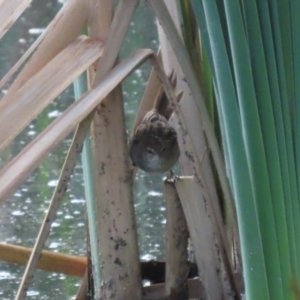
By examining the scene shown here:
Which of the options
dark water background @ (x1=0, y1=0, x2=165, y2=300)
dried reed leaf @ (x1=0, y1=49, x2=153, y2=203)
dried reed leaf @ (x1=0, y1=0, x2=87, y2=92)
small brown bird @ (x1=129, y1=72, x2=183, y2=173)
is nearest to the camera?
dried reed leaf @ (x1=0, y1=49, x2=153, y2=203)

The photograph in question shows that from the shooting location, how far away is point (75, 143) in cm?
66

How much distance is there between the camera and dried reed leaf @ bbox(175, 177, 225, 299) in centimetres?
73

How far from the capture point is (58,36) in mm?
669

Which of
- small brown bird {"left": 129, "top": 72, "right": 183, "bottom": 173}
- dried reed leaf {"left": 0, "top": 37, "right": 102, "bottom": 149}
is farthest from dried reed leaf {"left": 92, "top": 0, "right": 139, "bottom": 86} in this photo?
small brown bird {"left": 129, "top": 72, "right": 183, "bottom": 173}

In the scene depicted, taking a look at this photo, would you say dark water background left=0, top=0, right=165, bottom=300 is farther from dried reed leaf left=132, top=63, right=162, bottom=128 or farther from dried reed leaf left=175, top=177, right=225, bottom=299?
dried reed leaf left=175, top=177, right=225, bottom=299

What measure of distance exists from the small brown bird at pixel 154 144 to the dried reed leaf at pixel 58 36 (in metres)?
0.16

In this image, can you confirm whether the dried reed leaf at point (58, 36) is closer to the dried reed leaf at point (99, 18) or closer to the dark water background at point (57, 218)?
the dried reed leaf at point (99, 18)

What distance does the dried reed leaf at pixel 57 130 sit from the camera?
Result: 0.56m

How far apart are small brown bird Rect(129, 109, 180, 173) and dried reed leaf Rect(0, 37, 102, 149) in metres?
0.15

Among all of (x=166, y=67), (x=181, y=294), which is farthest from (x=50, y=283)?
(x=166, y=67)

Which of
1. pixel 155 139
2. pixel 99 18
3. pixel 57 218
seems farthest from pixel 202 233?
pixel 57 218

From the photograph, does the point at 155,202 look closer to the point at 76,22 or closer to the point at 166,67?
the point at 166,67

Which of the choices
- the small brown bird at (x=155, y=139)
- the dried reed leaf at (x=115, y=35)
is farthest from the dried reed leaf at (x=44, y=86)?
the small brown bird at (x=155, y=139)

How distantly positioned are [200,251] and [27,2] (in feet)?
1.00
